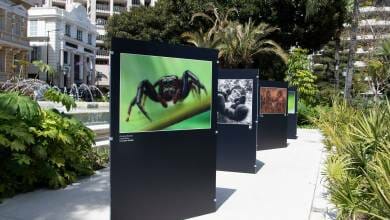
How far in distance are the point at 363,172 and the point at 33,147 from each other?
5.07m

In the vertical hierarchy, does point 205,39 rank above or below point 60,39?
below

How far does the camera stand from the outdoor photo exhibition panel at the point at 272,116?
1470 centimetres

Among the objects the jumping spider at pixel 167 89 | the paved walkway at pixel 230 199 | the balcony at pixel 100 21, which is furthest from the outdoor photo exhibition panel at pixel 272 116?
the balcony at pixel 100 21

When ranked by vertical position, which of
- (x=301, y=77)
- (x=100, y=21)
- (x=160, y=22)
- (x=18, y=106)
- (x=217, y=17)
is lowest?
(x=18, y=106)

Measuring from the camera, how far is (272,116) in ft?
49.8

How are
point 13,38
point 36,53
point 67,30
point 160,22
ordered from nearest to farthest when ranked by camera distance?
point 160,22 → point 13,38 → point 36,53 → point 67,30

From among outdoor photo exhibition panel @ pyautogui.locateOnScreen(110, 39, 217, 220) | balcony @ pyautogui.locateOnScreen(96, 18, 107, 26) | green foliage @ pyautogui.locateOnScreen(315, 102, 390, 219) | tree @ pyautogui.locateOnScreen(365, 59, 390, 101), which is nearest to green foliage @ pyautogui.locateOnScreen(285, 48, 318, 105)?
tree @ pyautogui.locateOnScreen(365, 59, 390, 101)

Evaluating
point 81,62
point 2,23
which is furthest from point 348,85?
point 81,62

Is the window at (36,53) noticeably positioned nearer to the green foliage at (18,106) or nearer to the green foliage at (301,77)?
the green foliage at (301,77)

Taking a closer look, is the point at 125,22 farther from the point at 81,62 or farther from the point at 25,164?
the point at 81,62

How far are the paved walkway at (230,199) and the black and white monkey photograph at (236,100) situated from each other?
1.26 meters

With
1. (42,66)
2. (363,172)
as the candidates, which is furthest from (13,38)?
(363,172)

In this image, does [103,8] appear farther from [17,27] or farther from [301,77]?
[301,77]

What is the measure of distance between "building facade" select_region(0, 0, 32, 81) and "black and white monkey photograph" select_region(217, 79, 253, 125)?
133 feet
